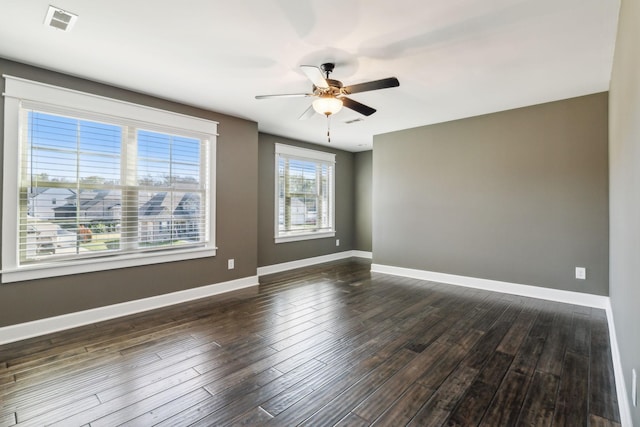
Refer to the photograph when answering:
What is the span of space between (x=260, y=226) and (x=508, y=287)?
403cm

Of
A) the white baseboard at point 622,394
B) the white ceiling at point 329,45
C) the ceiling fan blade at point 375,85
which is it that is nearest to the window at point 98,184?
the white ceiling at point 329,45

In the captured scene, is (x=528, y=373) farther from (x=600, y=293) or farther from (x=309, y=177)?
(x=309, y=177)

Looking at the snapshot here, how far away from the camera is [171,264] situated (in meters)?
3.83

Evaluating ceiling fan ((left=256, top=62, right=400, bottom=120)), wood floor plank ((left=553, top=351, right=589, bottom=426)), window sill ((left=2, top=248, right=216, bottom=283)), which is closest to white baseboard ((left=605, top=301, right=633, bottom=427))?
wood floor plank ((left=553, top=351, right=589, bottom=426))

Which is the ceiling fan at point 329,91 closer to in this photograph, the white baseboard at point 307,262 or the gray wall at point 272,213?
the gray wall at point 272,213

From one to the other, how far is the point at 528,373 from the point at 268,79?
3.48 meters

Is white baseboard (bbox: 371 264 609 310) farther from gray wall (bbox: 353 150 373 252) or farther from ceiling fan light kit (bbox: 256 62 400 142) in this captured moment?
ceiling fan light kit (bbox: 256 62 400 142)

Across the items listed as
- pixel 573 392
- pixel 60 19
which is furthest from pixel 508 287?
pixel 60 19

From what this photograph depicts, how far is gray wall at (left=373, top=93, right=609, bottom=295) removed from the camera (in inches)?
143

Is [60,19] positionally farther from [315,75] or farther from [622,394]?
[622,394]

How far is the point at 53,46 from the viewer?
8.34 ft

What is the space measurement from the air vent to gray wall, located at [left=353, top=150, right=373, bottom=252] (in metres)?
5.75

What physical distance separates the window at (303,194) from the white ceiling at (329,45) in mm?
2237

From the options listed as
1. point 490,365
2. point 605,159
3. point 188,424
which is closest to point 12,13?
point 188,424
